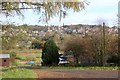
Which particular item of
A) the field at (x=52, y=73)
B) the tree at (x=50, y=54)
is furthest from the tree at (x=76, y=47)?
the field at (x=52, y=73)

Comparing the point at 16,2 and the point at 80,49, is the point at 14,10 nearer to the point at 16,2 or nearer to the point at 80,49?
the point at 16,2

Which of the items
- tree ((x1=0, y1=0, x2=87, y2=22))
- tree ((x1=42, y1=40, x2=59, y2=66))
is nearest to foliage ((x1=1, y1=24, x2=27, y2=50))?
tree ((x1=0, y1=0, x2=87, y2=22))

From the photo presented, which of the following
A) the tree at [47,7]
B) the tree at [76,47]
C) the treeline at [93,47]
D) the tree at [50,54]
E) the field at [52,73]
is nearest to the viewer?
the tree at [47,7]

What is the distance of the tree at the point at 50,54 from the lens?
3475 centimetres

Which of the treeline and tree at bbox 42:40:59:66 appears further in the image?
tree at bbox 42:40:59:66

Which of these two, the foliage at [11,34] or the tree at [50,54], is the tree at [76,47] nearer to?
the tree at [50,54]

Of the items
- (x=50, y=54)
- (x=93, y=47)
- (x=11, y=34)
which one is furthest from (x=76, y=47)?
(x=11, y=34)

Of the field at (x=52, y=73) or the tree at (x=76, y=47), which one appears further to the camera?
the tree at (x=76, y=47)

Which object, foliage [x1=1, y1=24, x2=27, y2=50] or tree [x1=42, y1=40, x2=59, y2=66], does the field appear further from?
tree [x1=42, y1=40, x2=59, y2=66]

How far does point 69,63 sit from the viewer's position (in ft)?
118

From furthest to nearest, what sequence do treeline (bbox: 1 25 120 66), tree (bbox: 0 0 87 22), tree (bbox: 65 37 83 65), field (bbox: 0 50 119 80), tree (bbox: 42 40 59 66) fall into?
tree (bbox: 65 37 83 65)
tree (bbox: 42 40 59 66)
treeline (bbox: 1 25 120 66)
field (bbox: 0 50 119 80)
tree (bbox: 0 0 87 22)

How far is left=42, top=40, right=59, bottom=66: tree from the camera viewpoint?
3475 centimetres

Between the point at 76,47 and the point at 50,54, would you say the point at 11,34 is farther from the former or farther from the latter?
the point at 76,47

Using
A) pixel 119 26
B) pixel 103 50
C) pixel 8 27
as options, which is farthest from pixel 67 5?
pixel 103 50
